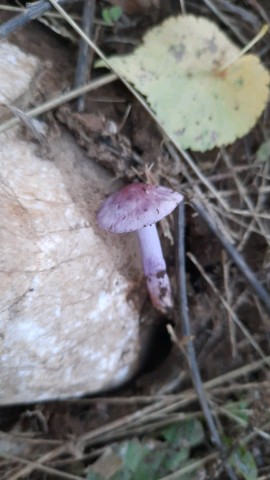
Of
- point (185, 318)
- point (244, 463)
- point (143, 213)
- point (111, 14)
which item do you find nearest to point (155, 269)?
point (185, 318)

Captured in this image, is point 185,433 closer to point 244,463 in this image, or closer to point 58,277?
point 244,463

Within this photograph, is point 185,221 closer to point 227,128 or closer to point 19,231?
point 227,128

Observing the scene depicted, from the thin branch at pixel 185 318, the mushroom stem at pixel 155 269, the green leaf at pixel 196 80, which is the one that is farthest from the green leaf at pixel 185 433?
the green leaf at pixel 196 80

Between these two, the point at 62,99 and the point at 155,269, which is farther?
the point at 155,269

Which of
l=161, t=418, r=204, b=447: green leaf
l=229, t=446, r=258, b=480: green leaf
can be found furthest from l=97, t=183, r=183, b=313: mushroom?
l=229, t=446, r=258, b=480: green leaf

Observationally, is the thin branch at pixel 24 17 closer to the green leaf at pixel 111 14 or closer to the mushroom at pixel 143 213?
the green leaf at pixel 111 14
